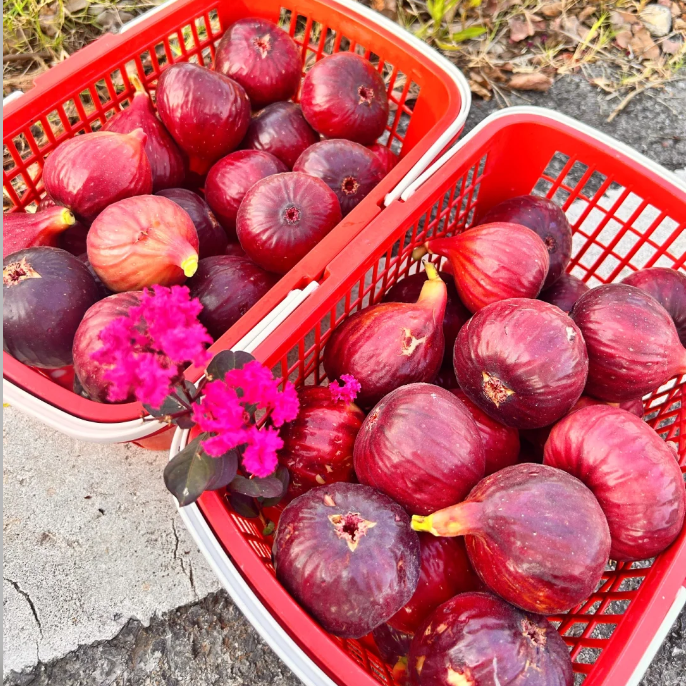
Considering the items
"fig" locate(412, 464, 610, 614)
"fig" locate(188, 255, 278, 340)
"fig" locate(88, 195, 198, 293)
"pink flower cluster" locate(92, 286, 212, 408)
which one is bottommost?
"fig" locate(188, 255, 278, 340)

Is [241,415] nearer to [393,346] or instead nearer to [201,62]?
[393,346]

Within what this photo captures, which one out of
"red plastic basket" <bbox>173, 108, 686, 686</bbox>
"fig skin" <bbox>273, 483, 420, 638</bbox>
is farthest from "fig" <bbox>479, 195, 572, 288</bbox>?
"fig skin" <bbox>273, 483, 420, 638</bbox>

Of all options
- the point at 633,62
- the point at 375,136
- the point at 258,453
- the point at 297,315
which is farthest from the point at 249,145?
the point at 633,62

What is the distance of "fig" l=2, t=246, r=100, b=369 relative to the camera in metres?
1.72

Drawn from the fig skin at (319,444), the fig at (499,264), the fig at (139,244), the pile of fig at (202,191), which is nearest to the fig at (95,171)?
the pile of fig at (202,191)

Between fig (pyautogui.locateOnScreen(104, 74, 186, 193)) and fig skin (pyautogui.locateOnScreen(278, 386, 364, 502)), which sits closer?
fig skin (pyautogui.locateOnScreen(278, 386, 364, 502))

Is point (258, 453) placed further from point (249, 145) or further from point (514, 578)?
point (249, 145)

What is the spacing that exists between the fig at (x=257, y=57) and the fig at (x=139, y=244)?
0.78 meters

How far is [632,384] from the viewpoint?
5.58 ft

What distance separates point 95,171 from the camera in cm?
191

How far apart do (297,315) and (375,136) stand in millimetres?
1102

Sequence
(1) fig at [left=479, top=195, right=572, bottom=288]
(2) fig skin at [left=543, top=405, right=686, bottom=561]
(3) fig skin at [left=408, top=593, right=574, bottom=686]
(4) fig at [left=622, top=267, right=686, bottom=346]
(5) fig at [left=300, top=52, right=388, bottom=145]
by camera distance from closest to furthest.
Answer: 1. (3) fig skin at [left=408, top=593, right=574, bottom=686]
2. (2) fig skin at [left=543, top=405, right=686, bottom=561]
3. (4) fig at [left=622, top=267, right=686, bottom=346]
4. (1) fig at [left=479, top=195, right=572, bottom=288]
5. (5) fig at [left=300, top=52, right=388, bottom=145]

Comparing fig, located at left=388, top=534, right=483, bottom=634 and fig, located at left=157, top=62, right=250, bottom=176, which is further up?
fig, located at left=157, top=62, right=250, bottom=176

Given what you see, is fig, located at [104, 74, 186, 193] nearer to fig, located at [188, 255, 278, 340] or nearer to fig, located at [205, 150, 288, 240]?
fig, located at [205, 150, 288, 240]
